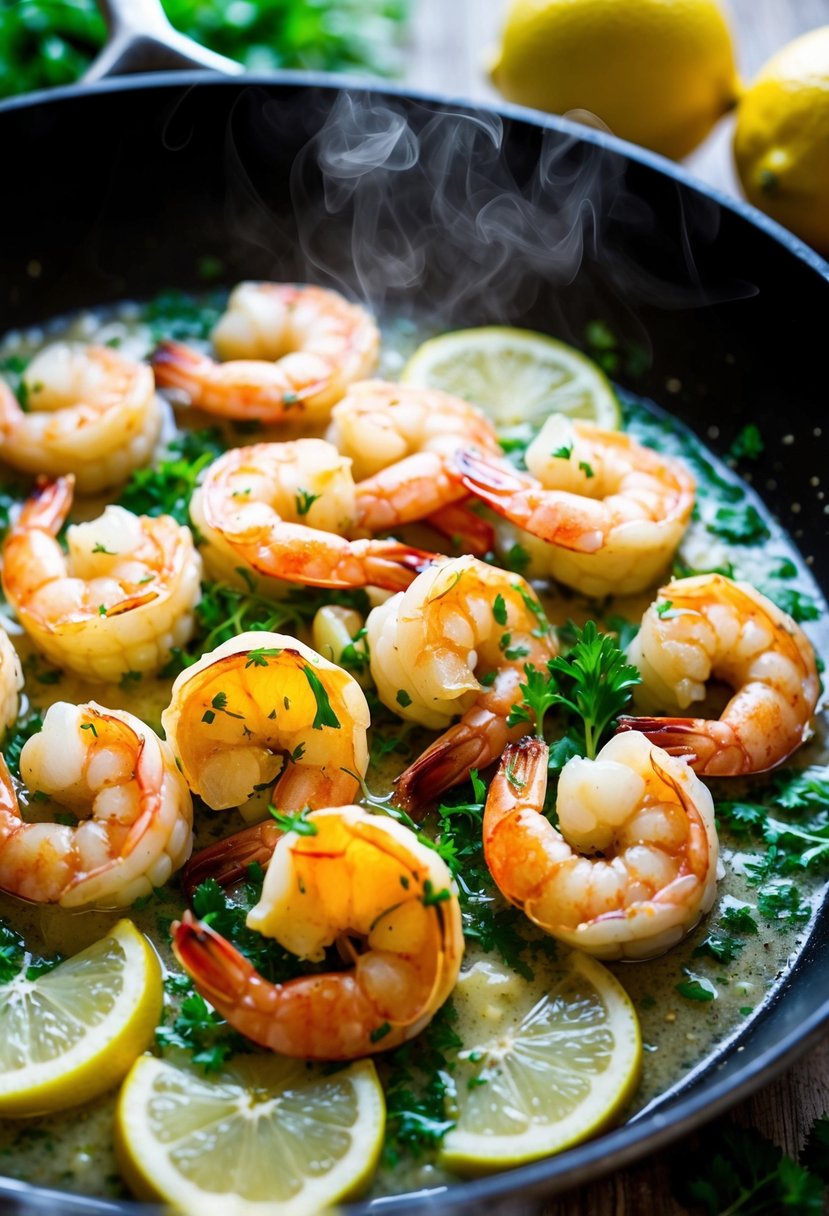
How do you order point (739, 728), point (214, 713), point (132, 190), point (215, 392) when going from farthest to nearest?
1. point (132, 190)
2. point (215, 392)
3. point (739, 728)
4. point (214, 713)

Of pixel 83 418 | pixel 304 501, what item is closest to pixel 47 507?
pixel 83 418

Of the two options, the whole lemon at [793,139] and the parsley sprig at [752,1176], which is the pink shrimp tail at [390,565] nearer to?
the parsley sprig at [752,1176]

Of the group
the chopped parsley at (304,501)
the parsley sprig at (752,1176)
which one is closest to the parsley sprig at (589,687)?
the chopped parsley at (304,501)

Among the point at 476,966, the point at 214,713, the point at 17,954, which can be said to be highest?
the point at 214,713

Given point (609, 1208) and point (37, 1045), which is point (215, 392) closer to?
point (37, 1045)

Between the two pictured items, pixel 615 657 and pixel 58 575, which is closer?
pixel 615 657

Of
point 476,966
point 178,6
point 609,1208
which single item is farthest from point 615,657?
point 178,6
